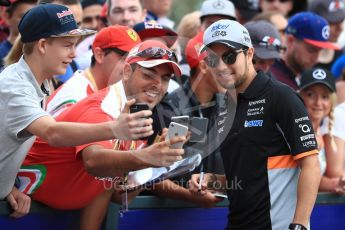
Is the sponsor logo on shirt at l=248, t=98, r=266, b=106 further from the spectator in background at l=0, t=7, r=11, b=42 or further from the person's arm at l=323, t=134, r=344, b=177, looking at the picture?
the spectator in background at l=0, t=7, r=11, b=42

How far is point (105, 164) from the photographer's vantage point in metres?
4.78

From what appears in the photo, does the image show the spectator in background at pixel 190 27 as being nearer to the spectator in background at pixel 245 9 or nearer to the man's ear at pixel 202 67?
the spectator in background at pixel 245 9

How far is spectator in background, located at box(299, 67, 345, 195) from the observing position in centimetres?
684

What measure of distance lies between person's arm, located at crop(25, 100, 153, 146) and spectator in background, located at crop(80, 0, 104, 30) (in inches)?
161

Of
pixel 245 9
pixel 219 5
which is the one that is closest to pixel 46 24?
pixel 219 5

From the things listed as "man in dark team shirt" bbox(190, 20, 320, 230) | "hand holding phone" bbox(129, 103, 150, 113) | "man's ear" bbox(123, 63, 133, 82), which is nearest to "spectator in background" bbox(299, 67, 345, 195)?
"man in dark team shirt" bbox(190, 20, 320, 230)

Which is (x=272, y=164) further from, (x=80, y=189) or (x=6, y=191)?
(x=6, y=191)

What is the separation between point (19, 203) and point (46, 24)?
1.17 metres

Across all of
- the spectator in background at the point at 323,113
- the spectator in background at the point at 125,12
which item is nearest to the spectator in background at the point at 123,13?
the spectator in background at the point at 125,12

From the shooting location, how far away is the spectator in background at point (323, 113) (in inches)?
269

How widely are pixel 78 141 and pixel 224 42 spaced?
49.4 inches

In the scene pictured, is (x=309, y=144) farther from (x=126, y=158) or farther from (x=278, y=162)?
(x=126, y=158)

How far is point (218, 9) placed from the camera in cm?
785

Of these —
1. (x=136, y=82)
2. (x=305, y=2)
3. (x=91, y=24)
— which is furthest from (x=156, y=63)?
(x=305, y=2)
